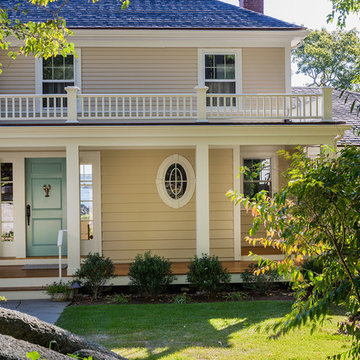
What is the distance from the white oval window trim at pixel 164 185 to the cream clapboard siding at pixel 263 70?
2.52m

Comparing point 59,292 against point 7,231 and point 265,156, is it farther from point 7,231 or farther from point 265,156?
point 265,156

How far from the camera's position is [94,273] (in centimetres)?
984

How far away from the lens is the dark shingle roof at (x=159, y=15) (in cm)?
1269

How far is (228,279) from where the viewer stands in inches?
400

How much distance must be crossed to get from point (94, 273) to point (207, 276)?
225 centimetres

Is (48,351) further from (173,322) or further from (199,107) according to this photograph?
(199,107)

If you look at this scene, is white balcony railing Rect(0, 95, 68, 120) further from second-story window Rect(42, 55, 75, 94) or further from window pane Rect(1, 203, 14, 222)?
window pane Rect(1, 203, 14, 222)

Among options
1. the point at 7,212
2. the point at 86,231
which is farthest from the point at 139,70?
the point at 7,212

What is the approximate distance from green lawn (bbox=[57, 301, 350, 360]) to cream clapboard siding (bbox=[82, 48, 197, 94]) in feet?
19.6

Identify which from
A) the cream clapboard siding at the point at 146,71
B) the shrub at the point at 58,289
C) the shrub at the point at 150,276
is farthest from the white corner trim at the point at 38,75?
the shrub at the point at 150,276

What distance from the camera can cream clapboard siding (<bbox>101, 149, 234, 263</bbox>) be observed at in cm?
1246

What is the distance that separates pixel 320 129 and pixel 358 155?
7.89 meters

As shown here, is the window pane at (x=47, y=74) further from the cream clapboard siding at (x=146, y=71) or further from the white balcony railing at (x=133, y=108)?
the white balcony railing at (x=133, y=108)

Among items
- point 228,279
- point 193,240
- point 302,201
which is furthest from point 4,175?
point 302,201
